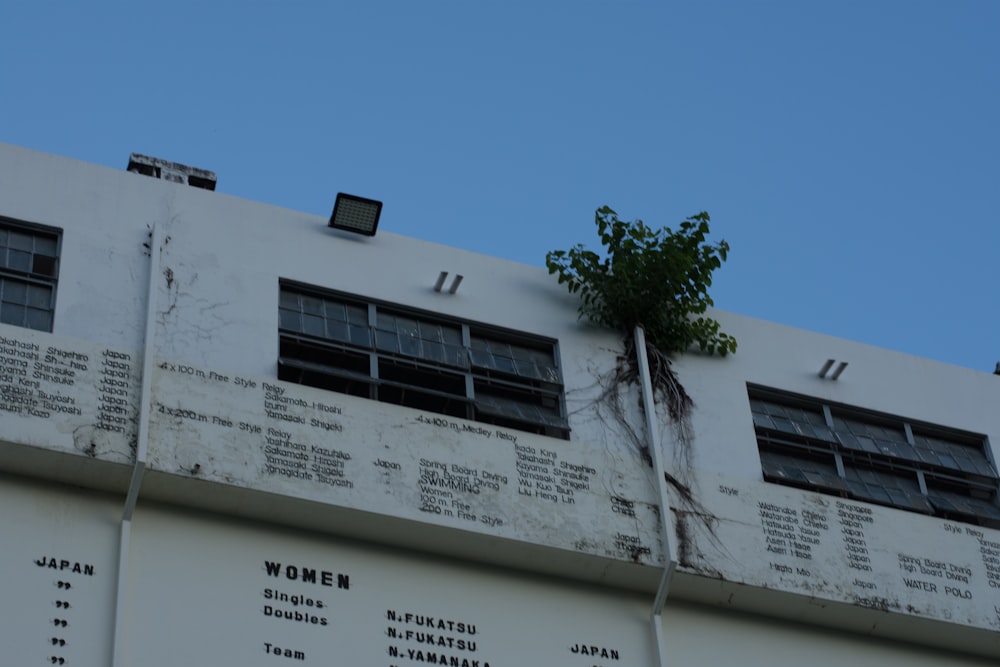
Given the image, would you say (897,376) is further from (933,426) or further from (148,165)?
(148,165)

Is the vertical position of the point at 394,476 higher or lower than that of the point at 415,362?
lower

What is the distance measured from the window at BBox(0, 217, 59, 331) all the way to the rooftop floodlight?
9.60 feet

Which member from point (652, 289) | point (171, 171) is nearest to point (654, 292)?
point (652, 289)

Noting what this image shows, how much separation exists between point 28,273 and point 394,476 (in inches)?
149

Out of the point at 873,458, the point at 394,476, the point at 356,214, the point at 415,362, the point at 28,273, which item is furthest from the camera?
the point at 873,458

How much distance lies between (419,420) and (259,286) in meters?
2.08

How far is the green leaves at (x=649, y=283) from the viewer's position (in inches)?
670

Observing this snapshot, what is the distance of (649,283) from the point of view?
56.0 ft

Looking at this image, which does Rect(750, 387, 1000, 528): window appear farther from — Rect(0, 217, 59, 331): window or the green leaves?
Rect(0, 217, 59, 331): window

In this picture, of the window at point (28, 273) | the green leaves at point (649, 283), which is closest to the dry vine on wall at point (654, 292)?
the green leaves at point (649, 283)

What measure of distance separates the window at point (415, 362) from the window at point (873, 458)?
2599 mm

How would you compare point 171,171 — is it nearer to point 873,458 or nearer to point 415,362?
point 415,362

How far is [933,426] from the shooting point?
18.4 meters

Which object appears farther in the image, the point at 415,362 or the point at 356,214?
the point at 356,214
